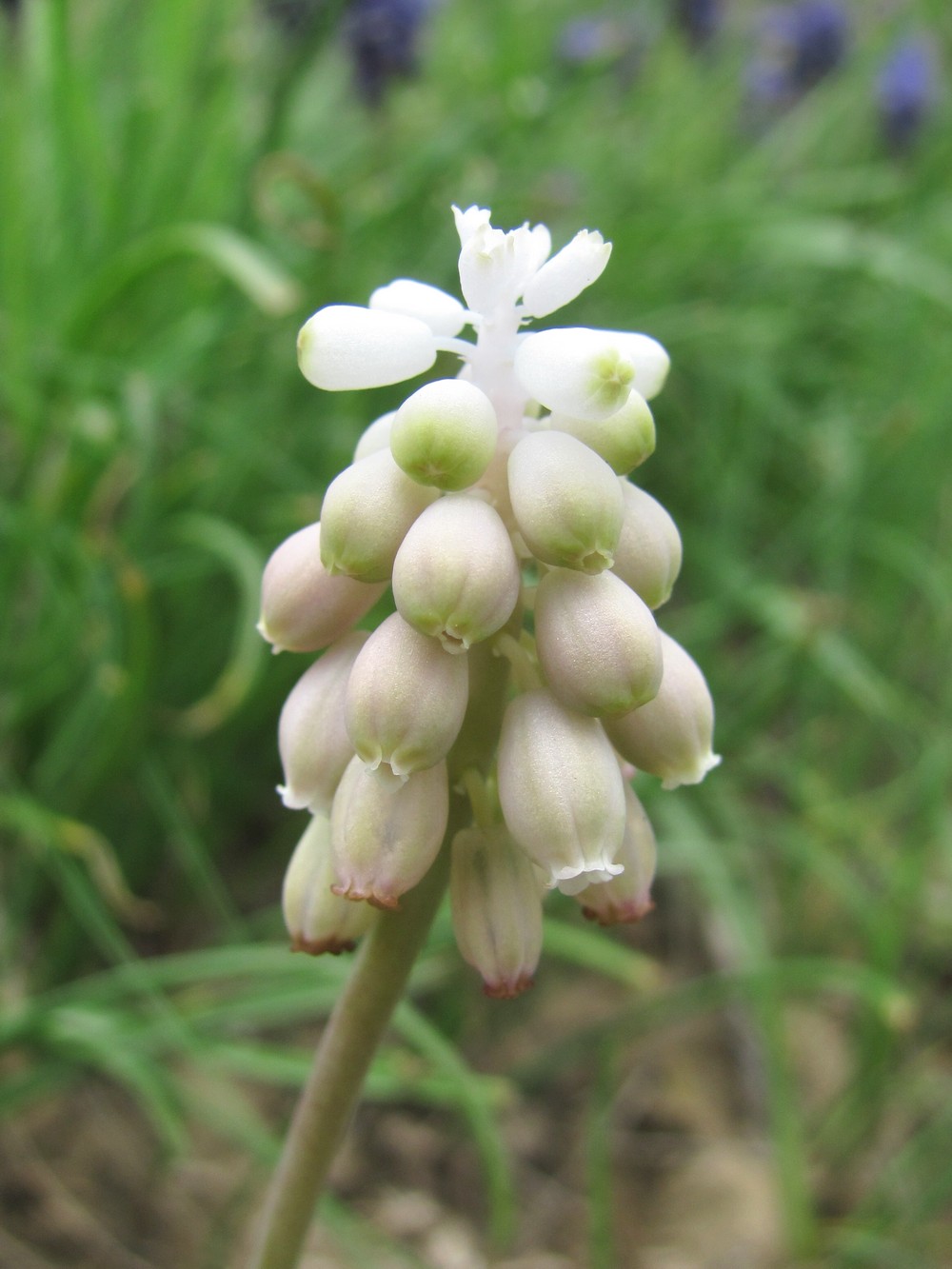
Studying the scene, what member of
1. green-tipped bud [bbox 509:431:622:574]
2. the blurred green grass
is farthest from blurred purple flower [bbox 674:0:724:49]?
green-tipped bud [bbox 509:431:622:574]

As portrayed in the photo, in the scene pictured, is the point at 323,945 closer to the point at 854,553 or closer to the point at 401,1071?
the point at 401,1071

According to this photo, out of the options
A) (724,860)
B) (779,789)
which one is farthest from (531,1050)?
(779,789)

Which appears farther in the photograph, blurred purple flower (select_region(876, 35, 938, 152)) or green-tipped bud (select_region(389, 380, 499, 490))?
blurred purple flower (select_region(876, 35, 938, 152))

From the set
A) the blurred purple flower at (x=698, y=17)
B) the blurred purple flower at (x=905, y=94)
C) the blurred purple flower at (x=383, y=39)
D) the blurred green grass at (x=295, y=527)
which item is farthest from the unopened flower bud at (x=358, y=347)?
the blurred purple flower at (x=698, y=17)

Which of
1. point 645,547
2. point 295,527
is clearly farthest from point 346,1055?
point 295,527

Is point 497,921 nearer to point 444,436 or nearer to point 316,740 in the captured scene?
point 316,740

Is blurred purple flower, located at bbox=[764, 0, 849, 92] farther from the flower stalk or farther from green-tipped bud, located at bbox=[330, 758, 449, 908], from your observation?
green-tipped bud, located at bbox=[330, 758, 449, 908]

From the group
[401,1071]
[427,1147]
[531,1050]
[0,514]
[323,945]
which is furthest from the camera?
[531,1050]
